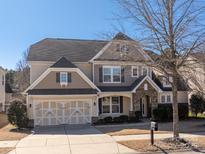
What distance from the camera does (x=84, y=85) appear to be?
2772 centimetres

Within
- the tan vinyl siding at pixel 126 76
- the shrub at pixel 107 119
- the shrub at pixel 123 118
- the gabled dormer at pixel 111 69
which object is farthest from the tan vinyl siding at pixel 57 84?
the shrub at pixel 123 118

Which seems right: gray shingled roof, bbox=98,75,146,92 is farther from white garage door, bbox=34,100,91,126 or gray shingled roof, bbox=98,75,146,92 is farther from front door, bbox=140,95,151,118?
white garage door, bbox=34,100,91,126

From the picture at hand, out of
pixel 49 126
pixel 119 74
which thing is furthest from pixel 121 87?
pixel 49 126

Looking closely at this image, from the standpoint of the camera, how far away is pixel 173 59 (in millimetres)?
15359

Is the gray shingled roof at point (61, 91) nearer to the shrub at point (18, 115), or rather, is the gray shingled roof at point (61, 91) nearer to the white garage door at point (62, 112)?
the white garage door at point (62, 112)

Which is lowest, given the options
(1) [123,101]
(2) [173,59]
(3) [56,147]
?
(3) [56,147]

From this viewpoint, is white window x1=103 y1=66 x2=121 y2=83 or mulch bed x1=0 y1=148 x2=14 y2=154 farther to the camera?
white window x1=103 y1=66 x2=121 y2=83

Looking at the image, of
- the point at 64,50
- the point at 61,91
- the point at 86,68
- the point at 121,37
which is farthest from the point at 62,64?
the point at 121,37

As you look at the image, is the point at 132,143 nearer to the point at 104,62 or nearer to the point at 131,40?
the point at 131,40

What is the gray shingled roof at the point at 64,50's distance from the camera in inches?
1206

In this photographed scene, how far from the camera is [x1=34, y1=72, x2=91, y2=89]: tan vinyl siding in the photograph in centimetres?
2670

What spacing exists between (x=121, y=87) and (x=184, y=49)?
616 inches

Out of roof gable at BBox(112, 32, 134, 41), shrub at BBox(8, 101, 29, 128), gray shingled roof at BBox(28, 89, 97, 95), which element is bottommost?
shrub at BBox(8, 101, 29, 128)

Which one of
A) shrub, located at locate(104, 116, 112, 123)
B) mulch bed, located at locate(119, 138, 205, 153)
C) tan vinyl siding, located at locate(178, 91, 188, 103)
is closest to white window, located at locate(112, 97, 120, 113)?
shrub, located at locate(104, 116, 112, 123)
